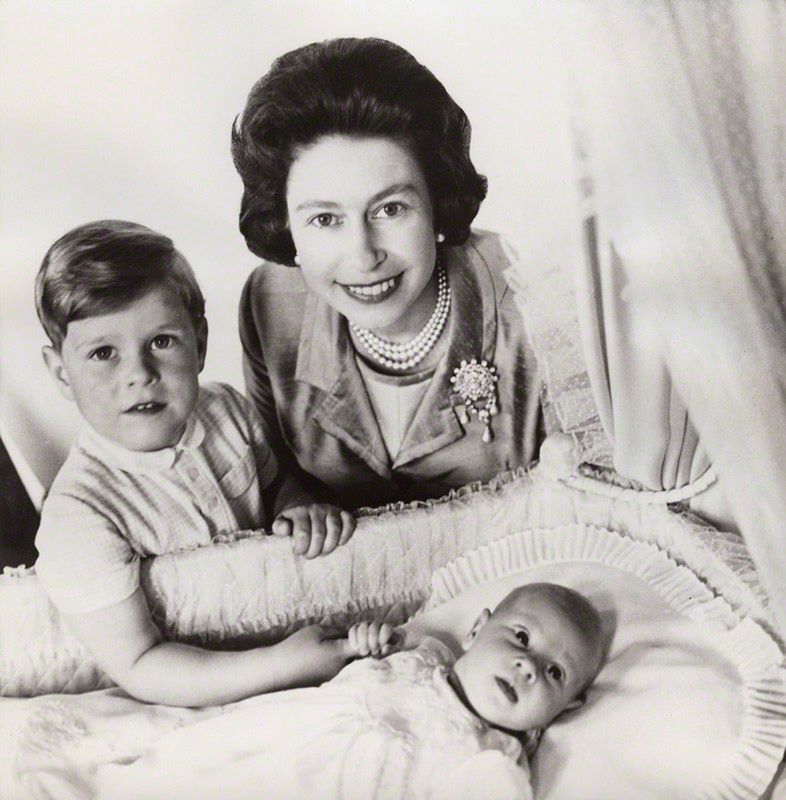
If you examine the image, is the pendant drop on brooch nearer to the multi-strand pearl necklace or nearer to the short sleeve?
the multi-strand pearl necklace

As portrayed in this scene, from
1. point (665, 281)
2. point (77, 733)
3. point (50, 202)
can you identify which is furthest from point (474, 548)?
point (50, 202)

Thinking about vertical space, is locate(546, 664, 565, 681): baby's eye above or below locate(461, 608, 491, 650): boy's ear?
below

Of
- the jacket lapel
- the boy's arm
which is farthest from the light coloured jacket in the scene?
the boy's arm

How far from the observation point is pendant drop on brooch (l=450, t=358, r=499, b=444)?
1.20 metres

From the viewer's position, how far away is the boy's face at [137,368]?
3.71 ft

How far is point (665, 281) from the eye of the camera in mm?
1113

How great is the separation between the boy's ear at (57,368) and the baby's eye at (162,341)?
5.1 inches

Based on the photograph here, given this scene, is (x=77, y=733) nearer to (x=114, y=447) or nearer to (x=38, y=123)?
(x=114, y=447)

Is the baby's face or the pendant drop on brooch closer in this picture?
the baby's face

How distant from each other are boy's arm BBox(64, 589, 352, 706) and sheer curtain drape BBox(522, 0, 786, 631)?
0.55 meters

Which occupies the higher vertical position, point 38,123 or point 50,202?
point 38,123

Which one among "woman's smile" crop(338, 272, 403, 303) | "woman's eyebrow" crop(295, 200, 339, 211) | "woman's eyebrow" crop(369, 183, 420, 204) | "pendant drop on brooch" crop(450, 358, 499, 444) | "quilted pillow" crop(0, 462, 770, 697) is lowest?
"quilted pillow" crop(0, 462, 770, 697)

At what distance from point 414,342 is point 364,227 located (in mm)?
172

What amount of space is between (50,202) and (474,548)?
2.41 feet
